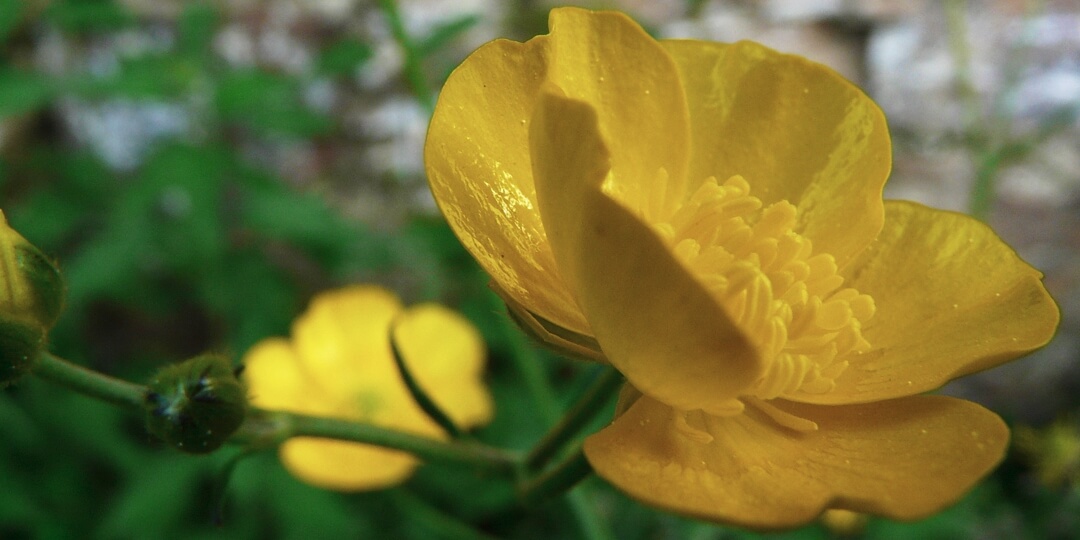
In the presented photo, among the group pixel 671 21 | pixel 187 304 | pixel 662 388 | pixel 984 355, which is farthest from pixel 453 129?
pixel 671 21

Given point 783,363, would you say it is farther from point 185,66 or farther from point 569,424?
point 185,66

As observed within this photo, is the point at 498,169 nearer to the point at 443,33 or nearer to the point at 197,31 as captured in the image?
the point at 443,33

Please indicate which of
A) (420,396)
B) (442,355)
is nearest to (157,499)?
(442,355)

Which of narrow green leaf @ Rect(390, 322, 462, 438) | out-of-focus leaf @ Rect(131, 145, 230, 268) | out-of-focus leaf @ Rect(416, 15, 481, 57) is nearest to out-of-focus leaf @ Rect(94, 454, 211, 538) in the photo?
out-of-focus leaf @ Rect(131, 145, 230, 268)

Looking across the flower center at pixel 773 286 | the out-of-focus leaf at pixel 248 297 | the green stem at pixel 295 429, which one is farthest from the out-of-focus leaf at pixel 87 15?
the flower center at pixel 773 286

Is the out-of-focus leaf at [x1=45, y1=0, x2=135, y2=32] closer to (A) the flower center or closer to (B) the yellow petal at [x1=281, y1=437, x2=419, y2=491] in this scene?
(B) the yellow petal at [x1=281, y1=437, x2=419, y2=491]

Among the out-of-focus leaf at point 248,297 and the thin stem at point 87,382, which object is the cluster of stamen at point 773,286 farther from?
the out-of-focus leaf at point 248,297
